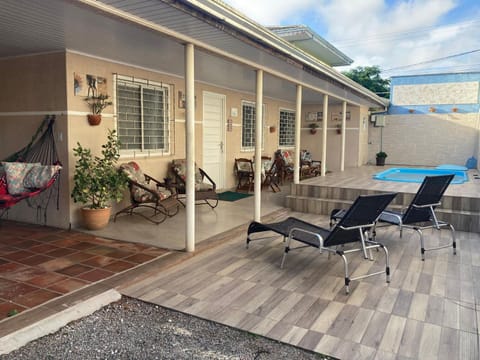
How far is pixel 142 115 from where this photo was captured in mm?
6516

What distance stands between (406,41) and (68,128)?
32.4m

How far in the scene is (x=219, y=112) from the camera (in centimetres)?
870

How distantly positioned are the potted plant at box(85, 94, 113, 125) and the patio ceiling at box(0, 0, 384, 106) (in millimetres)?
581

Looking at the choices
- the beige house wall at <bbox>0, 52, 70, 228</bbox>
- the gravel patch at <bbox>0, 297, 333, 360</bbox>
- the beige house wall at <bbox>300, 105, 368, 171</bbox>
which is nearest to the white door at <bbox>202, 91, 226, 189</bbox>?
the beige house wall at <bbox>0, 52, 70, 228</bbox>

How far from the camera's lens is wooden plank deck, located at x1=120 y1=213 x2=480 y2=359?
8.55ft

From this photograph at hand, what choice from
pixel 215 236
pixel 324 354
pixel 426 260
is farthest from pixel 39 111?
pixel 426 260

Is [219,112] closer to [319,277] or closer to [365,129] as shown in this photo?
[319,277]

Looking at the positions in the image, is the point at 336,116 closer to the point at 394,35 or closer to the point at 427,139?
the point at 427,139

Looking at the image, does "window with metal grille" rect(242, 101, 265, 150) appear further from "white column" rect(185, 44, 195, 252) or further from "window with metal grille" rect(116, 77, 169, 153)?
"white column" rect(185, 44, 195, 252)

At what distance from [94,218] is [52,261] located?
1199 mm

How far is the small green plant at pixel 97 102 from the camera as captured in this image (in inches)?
214

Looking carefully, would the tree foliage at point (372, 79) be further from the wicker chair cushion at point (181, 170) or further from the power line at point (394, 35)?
the wicker chair cushion at point (181, 170)

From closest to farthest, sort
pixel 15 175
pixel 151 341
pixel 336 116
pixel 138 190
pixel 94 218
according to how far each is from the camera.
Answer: pixel 151 341 < pixel 15 175 < pixel 94 218 < pixel 138 190 < pixel 336 116

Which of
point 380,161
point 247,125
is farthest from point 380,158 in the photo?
point 247,125
